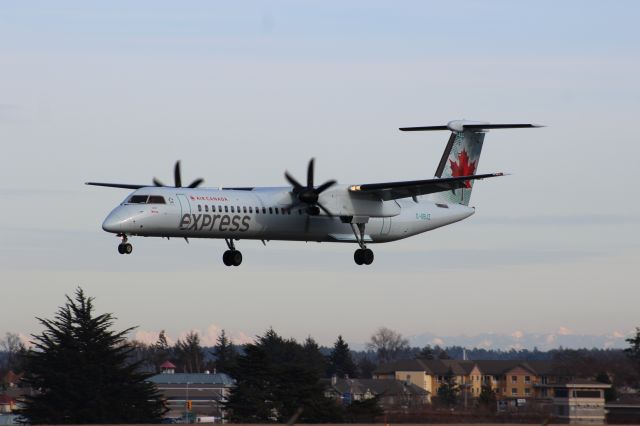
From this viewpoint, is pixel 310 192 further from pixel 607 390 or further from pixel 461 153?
pixel 607 390

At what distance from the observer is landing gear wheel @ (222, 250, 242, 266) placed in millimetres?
53969

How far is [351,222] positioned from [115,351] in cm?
2161

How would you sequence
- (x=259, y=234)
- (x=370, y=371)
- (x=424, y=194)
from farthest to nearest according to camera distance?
(x=370, y=371) → (x=424, y=194) → (x=259, y=234)

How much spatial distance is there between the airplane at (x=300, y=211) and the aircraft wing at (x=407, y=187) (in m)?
0.04

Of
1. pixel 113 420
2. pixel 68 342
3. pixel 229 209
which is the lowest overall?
pixel 113 420

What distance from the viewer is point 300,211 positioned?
5269 centimetres

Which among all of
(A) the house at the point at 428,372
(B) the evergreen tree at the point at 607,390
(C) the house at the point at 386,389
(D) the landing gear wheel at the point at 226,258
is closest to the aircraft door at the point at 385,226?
(D) the landing gear wheel at the point at 226,258

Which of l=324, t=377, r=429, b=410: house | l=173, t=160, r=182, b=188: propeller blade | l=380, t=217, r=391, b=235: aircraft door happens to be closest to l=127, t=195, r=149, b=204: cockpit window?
l=173, t=160, r=182, b=188: propeller blade

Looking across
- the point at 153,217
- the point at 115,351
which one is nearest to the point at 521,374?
the point at 115,351

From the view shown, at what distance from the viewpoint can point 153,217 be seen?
47.4m

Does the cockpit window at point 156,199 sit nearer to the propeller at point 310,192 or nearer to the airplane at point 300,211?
the airplane at point 300,211

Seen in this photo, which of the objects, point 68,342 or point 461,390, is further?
point 461,390

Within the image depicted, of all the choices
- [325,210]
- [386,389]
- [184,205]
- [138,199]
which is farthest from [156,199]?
[386,389]

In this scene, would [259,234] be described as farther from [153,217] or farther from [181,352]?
[181,352]
